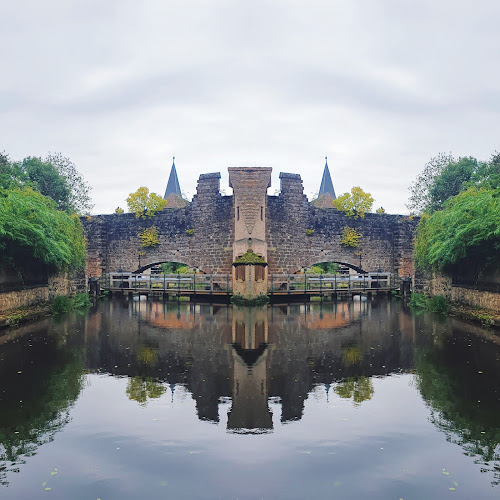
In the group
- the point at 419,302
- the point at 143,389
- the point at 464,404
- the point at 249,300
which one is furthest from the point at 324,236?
the point at 464,404

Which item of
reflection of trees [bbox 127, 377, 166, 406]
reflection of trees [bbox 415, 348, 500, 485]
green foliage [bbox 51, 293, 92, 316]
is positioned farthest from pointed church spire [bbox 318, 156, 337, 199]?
reflection of trees [bbox 127, 377, 166, 406]

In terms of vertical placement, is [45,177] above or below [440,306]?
above

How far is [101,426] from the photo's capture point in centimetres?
717

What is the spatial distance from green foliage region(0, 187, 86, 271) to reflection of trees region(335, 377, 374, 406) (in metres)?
12.4

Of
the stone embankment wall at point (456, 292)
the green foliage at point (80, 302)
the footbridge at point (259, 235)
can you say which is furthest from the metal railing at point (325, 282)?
the green foliage at point (80, 302)

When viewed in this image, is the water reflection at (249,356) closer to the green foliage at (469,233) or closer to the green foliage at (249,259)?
the green foliage at (469,233)

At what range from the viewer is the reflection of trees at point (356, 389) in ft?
28.2

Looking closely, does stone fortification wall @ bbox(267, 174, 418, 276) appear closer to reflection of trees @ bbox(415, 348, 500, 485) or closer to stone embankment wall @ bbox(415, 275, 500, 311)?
stone embankment wall @ bbox(415, 275, 500, 311)

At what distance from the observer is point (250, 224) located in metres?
27.7

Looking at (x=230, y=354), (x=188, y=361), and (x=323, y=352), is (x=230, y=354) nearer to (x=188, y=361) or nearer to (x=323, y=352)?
(x=188, y=361)

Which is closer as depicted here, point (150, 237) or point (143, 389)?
point (143, 389)

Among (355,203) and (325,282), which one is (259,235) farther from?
(355,203)

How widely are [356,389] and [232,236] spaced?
72.2 feet

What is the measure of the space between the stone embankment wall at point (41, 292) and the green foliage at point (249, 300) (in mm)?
8844
